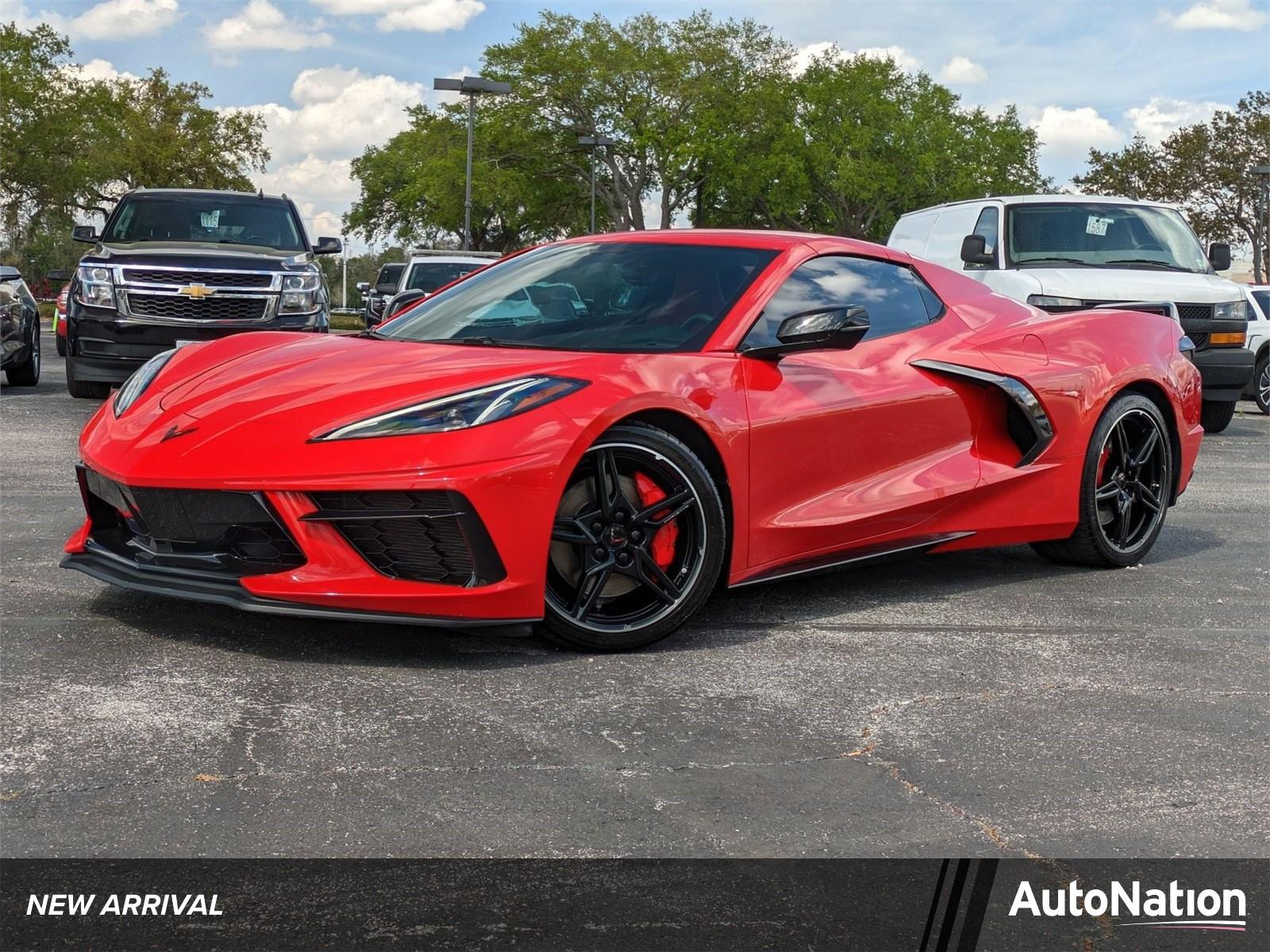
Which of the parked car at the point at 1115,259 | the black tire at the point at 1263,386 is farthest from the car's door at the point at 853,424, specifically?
the black tire at the point at 1263,386

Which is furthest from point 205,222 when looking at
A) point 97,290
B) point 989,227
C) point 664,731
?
point 664,731

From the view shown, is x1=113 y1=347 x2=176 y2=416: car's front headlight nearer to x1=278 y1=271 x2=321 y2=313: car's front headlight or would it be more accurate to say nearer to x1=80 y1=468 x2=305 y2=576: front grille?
x1=80 y1=468 x2=305 y2=576: front grille

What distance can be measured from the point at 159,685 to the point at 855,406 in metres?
2.42

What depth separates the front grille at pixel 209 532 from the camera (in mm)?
4230

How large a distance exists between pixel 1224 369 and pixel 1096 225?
1.53m

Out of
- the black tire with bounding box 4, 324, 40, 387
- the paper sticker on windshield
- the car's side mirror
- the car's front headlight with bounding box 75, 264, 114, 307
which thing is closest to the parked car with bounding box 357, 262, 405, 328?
the black tire with bounding box 4, 324, 40, 387

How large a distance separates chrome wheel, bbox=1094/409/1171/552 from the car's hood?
16.0 feet

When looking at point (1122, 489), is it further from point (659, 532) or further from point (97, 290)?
point (97, 290)

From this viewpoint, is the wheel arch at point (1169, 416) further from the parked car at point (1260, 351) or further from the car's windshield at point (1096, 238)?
the parked car at point (1260, 351)

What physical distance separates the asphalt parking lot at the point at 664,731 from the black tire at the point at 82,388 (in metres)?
6.93

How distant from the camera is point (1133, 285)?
11.4 meters

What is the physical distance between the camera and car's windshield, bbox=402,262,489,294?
20172 mm

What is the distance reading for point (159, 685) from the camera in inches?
159

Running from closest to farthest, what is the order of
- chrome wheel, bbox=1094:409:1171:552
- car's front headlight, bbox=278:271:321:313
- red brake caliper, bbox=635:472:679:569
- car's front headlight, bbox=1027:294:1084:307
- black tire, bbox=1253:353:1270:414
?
red brake caliper, bbox=635:472:679:569, chrome wheel, bbox=1094:409:1171:552, car's front headlight, bbox=1027:294:1084:307, car's front headlight, bbox=278:271:321:313, black tire, bbox=1253:353:1270:414
